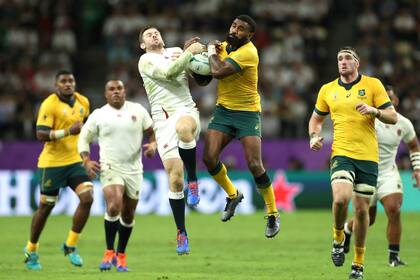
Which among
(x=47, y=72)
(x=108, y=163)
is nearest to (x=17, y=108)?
(x=47, y=72)

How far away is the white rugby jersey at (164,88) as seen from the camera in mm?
14633

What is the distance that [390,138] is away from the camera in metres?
17.6

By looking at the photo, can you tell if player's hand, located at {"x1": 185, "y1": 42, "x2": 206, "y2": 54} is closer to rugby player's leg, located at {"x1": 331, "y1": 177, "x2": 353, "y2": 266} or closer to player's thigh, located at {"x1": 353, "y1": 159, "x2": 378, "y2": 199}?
rugby player's leg, located at {"x1": 331, "y1": 177, "x2": 353, "y2": 266}

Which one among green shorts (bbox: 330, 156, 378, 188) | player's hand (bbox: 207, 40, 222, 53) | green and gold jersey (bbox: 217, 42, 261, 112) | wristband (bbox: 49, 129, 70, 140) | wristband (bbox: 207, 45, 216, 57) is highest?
player's hand (bbox: 207, 40, 222, 53)

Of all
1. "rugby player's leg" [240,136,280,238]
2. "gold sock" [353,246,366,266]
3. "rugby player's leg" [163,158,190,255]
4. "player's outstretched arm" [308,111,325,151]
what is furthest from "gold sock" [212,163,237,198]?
"gold sock" [353,246,366,266]

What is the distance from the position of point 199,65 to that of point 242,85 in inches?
28.7

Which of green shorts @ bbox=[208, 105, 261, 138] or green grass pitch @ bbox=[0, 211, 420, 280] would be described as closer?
green shorts @ bbox=[208, 105, 261, 138]

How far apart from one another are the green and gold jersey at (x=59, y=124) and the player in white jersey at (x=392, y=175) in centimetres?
481

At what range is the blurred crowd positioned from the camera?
3028cm

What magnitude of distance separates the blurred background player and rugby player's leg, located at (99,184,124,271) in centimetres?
231

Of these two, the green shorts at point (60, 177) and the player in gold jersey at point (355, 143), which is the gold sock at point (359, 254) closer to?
the player in gold jersey at point (355, 143)

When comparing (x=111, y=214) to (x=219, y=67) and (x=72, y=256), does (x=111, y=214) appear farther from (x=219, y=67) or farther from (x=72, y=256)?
(x=219, y=67)

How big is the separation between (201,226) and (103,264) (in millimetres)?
8485

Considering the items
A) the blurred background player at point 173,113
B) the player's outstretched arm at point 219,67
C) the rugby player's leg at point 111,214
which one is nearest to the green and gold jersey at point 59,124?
the rugby player's leg at point 111,214
